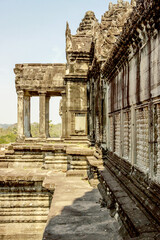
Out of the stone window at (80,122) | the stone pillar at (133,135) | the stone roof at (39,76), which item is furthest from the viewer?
the stone roof at (39,76)

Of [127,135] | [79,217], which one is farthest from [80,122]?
[79,217]

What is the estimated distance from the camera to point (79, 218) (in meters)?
4.71

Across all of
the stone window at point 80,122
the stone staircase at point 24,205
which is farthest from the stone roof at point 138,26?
the stone window at point 80,122

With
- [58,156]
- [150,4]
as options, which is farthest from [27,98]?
[150,4]

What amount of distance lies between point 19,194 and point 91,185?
3150 millimetres

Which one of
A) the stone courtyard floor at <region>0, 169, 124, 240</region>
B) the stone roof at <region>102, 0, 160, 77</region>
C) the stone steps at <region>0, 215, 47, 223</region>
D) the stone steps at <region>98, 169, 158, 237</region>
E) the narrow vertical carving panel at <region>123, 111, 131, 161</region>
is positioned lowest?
the stone steps at <region>0, 215, 47, 223</region>

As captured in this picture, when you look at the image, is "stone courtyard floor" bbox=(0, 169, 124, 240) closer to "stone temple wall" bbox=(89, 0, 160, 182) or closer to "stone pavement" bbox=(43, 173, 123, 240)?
"stone pavement" bbox=(43, 173, 123, 240)

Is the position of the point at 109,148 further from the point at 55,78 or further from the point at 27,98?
the point at 27,98

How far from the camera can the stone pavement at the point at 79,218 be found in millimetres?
→ 3932

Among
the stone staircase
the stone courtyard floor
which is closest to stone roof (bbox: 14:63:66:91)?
the stone staircase

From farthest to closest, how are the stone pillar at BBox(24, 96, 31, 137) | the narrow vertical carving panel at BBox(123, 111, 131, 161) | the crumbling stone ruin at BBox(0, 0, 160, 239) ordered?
the stone pillar at BBox(24, 96, 31, 137), the narrow vertical carving panel at BBox(123, 111, 131, 161), the crumbling stone ruin at BBox(0, 0, 160, 239)

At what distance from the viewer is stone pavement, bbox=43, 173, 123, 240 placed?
12.9 ft

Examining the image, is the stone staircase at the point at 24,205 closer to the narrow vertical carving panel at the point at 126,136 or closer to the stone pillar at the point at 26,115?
the narrow vertical carving panel at the point at 126,136

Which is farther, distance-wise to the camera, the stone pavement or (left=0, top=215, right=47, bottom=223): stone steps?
(left=0, top=215, right=47, bottom=223): stone steps
